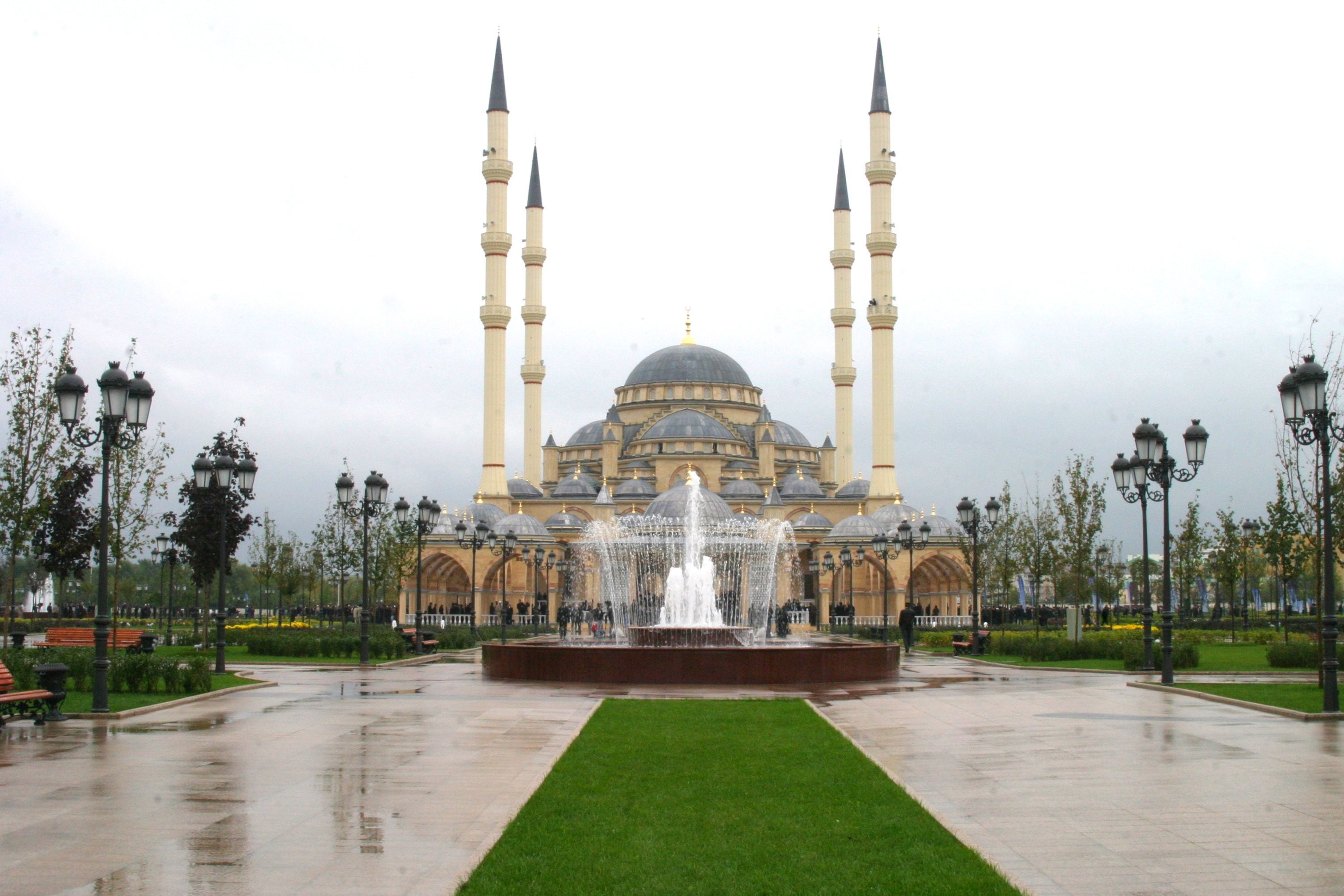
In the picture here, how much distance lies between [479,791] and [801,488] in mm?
61035

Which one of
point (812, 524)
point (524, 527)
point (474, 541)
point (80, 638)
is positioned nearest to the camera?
point (80, 638)

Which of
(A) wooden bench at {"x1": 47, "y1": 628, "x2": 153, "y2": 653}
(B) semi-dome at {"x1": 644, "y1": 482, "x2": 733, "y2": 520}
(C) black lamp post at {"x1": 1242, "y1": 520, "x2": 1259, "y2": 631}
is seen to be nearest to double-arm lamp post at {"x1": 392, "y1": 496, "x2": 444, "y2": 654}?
(A) wooden bench at {"x1": 47, "y1": 628, "x2": 153, "y2": 653}

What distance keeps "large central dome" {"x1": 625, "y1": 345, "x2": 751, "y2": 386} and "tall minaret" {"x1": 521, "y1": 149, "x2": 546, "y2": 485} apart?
10855mm

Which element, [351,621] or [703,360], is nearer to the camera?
[351,621]

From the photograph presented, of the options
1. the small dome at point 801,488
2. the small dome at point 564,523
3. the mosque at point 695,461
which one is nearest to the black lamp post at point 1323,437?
the mosque at point 695,461

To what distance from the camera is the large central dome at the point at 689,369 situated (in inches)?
3100

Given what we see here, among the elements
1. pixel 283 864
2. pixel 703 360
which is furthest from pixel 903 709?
pixel 703 360

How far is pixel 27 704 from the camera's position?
1164 cm

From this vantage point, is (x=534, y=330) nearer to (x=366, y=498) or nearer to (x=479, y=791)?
(x=366, y=498)

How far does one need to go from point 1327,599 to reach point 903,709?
4.43m

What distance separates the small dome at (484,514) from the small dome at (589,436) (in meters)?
16.1

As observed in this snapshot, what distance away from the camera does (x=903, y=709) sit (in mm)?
14195

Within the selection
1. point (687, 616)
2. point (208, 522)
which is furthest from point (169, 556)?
point (687, 616)

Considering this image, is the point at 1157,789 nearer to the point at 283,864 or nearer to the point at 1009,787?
the point at 1009,787
